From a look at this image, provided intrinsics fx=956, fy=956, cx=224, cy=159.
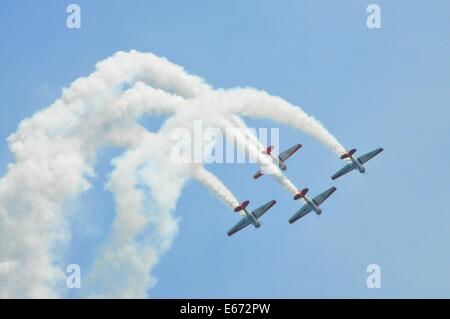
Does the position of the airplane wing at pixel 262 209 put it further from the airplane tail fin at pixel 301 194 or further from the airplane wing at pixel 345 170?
the airplane wing at pixel 345 170

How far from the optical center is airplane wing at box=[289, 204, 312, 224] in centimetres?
10600

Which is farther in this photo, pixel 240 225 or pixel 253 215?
pixel 240 225

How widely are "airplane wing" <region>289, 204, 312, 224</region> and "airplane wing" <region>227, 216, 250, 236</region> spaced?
6.61 metres

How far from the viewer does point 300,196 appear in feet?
340

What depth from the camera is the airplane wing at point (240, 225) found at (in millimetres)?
102688

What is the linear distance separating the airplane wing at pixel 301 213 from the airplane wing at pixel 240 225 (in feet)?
21.7

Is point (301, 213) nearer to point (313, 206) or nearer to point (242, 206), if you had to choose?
point (313, 206)

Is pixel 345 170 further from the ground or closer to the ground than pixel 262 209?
further from the ground

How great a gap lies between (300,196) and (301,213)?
4.13m

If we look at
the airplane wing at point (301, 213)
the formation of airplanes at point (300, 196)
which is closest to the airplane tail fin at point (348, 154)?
the formation of airplanes at point (300, 196)

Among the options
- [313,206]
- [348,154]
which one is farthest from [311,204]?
[348,154]
